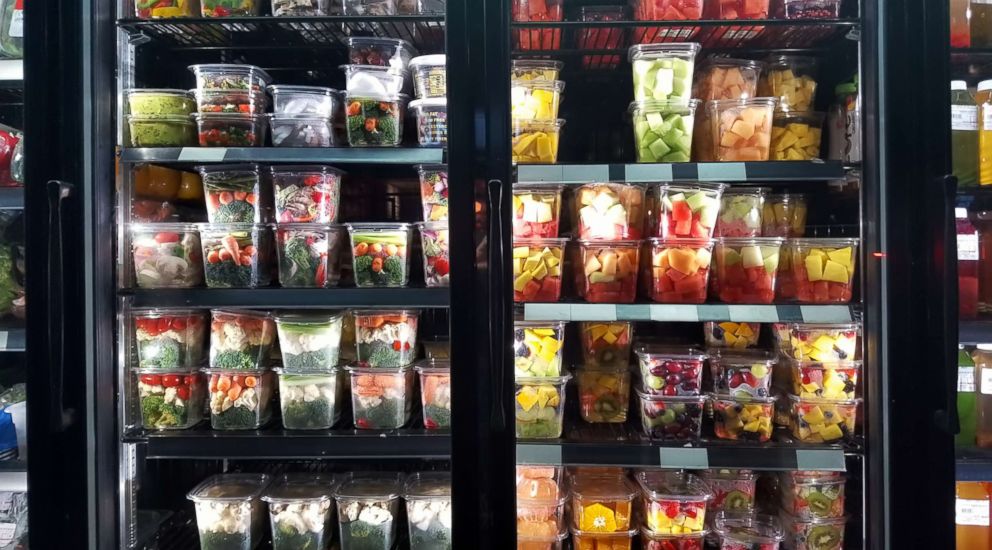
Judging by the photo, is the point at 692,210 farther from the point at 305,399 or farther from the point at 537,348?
the point at 305,399

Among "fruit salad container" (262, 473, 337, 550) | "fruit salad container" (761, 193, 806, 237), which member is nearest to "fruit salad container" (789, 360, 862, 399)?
"fruit salad container" (761, 193, 806, 237)

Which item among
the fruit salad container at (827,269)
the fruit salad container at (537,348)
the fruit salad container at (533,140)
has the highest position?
the fruit salad container at (533,140)

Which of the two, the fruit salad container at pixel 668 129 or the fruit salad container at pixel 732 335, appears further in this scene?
the fruit salad container at pixel 732 335

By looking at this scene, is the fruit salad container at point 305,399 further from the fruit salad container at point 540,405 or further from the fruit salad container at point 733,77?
the fruit salad container at point 733,77

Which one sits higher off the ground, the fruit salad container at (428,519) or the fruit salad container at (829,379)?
the fruit salad container at (829,379)

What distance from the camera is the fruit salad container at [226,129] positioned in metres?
1.76

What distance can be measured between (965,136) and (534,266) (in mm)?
1412

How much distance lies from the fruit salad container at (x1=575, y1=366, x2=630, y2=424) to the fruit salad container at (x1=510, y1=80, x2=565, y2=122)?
77 centimetres

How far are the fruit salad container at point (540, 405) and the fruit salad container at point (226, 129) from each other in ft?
3.58

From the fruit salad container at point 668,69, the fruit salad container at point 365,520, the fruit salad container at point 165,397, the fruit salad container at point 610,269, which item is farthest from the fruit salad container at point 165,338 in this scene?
the fruit salad container at point 668,69

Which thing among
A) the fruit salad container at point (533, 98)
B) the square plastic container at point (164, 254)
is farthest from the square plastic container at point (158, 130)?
the fruit salad container at point (533, 98)

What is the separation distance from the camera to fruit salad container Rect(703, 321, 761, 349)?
6.03 feet

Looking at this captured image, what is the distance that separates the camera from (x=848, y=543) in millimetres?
1763

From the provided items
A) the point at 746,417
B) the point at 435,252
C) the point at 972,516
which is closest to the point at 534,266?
the point at 435,252
